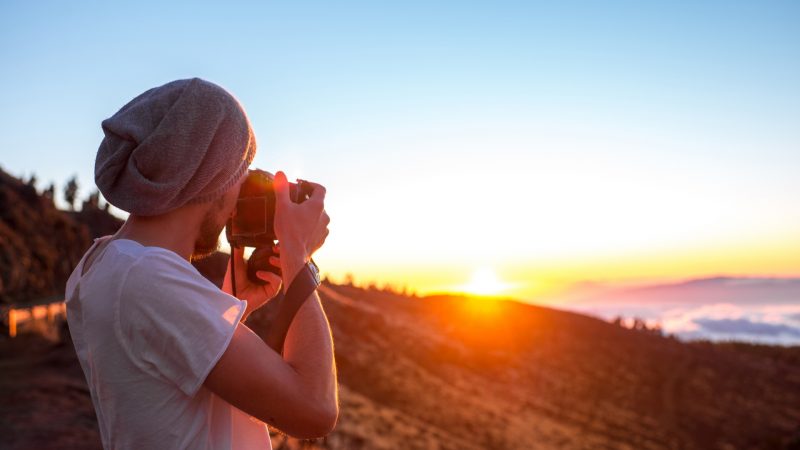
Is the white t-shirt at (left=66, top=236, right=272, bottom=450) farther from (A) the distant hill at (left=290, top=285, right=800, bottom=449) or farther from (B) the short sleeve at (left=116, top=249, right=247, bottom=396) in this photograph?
(A) the distant hill at (left=290, top=285, right=800, bottom=449)

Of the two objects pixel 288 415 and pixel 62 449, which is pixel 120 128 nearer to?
pixel 288 415

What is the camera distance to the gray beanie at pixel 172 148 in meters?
1.75

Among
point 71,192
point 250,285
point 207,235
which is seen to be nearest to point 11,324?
point 250,285

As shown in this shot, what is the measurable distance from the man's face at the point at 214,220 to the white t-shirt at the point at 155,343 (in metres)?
0.20

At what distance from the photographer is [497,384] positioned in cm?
2912

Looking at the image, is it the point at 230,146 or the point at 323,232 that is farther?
the point at 323,232

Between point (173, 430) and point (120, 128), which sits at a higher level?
point (120, 128)

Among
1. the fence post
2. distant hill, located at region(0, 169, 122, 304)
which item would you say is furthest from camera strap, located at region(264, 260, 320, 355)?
distant hill, located at region(0, 169, 122, 304)

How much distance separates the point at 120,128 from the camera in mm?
1786

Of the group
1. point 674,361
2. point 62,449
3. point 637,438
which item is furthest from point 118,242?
point 674,361

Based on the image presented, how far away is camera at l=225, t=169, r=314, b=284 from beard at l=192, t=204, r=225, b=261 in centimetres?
9

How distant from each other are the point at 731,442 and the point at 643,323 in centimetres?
1706

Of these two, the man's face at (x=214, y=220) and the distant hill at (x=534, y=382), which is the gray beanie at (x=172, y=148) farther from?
the distant hill at (x=534, y=382)

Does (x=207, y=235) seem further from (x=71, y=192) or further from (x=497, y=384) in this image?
(x=71, y=192)
